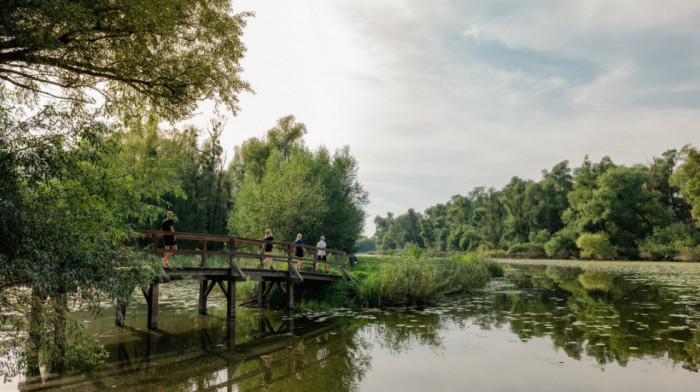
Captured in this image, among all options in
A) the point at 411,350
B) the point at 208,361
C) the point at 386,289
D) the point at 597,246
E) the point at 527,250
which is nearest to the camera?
the point at 208,361

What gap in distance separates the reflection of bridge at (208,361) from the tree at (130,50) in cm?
580

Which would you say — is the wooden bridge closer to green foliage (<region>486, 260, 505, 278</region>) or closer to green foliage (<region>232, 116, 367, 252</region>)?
green foliage (<region>232, 116, 367, 252</region>)

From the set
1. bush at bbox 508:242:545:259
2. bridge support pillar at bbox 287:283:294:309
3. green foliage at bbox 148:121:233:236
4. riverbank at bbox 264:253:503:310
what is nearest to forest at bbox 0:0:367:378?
bridge support pillar at bbox 287:283:294:309

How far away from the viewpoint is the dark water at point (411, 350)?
26.2 ft

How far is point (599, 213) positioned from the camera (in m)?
58.9

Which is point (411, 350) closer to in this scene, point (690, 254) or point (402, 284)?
point (402, 284)

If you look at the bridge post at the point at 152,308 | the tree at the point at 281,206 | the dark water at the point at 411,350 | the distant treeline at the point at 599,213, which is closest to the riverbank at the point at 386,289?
the dark water at the point at 411,350

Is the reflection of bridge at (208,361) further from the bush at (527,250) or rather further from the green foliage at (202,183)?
the bush at (527,250)

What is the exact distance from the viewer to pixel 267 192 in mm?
30734

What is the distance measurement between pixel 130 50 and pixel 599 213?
63.6 m

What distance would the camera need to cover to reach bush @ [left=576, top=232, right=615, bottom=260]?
52844 mm

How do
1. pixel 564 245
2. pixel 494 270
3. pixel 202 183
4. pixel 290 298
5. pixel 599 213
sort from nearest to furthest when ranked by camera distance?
pixel 290 298, pixel 494 270, pixel 202 183, pixel 599 213, pixel 564 245

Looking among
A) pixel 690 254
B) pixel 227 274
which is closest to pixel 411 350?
pixel 227 274

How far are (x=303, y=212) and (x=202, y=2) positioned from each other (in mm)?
20870
